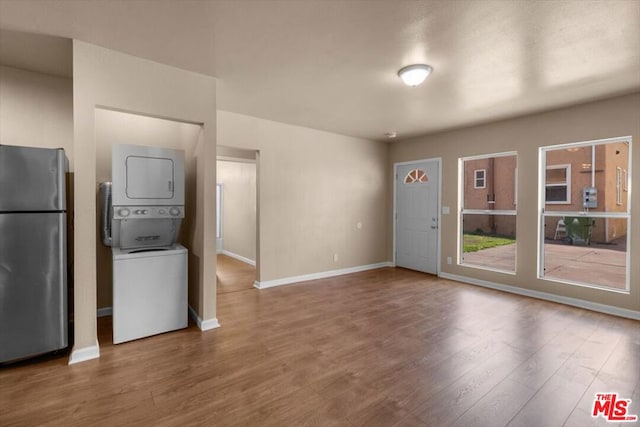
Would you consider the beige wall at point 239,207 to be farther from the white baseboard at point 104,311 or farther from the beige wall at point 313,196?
the white baseboard at point 104,311

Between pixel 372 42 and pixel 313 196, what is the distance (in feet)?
10.1

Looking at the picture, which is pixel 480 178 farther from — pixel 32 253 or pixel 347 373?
pixel 32 253

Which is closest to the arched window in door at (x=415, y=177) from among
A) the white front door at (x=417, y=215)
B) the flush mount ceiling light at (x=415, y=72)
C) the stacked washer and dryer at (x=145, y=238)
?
the white front door at (x=417, y=215)

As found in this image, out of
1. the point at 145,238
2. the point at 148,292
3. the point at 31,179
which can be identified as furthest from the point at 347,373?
the point at 31,179

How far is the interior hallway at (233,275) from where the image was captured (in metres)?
4.61

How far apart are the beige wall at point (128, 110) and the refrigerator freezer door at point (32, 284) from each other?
14 centimetres

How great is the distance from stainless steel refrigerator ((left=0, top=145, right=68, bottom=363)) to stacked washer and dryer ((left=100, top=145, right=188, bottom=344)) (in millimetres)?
390

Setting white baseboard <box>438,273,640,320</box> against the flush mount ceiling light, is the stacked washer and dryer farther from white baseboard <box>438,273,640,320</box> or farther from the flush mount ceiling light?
white baseboard <box>438,273,640,320</box>

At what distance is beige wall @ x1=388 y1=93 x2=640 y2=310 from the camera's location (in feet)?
11.2

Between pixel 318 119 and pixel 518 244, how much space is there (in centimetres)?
360

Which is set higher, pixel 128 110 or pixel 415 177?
pixel 128 110

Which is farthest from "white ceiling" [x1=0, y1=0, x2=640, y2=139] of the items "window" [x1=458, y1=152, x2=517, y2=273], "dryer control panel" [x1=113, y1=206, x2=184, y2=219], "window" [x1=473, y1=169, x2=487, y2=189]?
"window" [x1=473, y1=169, x2=487, y2=189]

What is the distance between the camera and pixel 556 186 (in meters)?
4.18

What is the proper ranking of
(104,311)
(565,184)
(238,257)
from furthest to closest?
(238,257) → (565,184) → (104,311)
